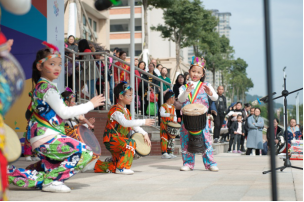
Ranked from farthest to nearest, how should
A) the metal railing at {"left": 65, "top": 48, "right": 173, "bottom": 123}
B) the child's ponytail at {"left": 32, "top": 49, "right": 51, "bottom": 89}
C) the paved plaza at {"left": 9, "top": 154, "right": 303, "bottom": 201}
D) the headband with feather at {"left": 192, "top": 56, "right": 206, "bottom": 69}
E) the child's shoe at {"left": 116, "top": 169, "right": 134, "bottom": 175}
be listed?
the metal railing at {"left": 65, "top": 48, "right": 173, "bottom": 123} → the headband with feather at {"left": 192, "top": 56, "right": 206, "bottom": 69} → the child's shoe at {"left": 116, "top": 169, "right": 134, "bottom": 175} → the child's ponytail at {"left": 32, "top": 49, "right": 51, "bottom": 89} → the paved plaza at {"left": 9, "top": 154, "right": 303, "bottom": 201}

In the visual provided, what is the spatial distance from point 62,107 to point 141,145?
2.67 meters

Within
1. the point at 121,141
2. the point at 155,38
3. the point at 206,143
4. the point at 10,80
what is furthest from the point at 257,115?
the point at 155,38

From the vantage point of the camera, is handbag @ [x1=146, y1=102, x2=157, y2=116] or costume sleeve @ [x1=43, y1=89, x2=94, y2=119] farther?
handbag @ [x1=146, y1=102, x2=157, y2=116]

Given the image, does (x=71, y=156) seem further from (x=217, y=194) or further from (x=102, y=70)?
(x=102, y=70)

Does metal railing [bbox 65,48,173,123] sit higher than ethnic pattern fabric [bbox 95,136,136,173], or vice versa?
metal railing [bbox 65,48,173,123]

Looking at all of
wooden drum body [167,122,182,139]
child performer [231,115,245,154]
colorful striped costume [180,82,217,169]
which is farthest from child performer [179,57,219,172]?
child performer [231,115,245,154]

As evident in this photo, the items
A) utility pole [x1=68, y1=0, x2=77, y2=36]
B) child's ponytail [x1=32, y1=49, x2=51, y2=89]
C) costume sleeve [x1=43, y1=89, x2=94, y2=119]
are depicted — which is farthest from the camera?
utility pole [x1=68, y1=0, x2=77, y2=36]

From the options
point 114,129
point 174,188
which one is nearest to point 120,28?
point 114,129

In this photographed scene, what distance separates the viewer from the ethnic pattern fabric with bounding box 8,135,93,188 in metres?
4.72

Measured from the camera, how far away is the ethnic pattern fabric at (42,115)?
4.76 metres

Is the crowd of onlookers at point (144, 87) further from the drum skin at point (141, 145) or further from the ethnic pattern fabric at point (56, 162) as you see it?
the ethnic pattern fabric at point (56, 162)

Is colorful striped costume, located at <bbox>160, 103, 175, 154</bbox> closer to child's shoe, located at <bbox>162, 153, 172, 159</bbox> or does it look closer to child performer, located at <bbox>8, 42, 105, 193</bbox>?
child's shoe, located at <bbox>162, 153, 172, 159</bbox>

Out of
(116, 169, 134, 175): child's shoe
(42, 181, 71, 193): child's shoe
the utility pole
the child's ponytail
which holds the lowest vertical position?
(116, 169, 134, 175): child's shoe

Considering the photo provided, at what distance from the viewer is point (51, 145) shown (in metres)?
4.71
